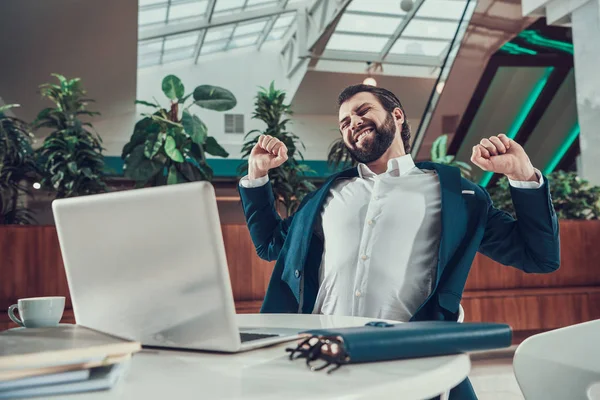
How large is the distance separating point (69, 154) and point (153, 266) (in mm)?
3554

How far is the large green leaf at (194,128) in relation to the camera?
4.21m

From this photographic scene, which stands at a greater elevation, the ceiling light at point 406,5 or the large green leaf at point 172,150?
the ceiling light at point 406,5

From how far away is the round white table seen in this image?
56cm

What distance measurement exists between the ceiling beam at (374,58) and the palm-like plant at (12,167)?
7.64 meters

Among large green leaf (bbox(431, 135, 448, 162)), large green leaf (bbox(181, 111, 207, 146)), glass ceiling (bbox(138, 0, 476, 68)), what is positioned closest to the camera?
large green leaf (bbox(181, 111, 207, 146))

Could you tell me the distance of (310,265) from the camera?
1644 millimetres

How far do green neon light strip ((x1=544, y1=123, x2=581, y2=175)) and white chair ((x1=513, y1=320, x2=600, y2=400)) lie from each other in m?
8.37

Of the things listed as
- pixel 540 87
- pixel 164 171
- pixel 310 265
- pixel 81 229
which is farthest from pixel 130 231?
pixel 540 87

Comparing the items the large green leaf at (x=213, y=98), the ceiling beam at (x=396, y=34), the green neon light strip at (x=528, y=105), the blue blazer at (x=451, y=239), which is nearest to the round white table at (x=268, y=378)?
the blue blazer at (x=451, y=239)

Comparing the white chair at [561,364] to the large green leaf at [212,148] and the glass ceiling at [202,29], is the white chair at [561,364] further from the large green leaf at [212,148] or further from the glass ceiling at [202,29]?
the glass ceiling at [202,29]

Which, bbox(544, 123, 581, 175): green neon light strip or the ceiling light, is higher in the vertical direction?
the ceiling light

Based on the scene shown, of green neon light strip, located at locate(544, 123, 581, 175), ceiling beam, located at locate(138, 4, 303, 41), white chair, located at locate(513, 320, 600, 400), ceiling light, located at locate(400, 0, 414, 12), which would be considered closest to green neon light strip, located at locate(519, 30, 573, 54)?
green neon light strip, located at locate(544, 123, 581, 175)

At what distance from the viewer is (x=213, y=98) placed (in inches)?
187

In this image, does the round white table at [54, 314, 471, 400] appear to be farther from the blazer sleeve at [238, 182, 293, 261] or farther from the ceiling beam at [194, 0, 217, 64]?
the ceiling beam at [194, 0, 217, 64]
